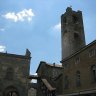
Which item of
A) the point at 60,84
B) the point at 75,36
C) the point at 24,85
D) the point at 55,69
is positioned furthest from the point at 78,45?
the point at 24,85

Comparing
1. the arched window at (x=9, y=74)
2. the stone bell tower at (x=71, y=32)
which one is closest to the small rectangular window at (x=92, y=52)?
the arched window at (x=9, y=74)

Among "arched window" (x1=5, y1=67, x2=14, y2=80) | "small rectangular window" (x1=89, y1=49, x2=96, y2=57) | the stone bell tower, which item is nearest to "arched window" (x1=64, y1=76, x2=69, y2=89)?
"small rectangular window" (x1=89, y1=49, x2=96, y2=57)

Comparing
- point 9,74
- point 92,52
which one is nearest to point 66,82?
point 92,52

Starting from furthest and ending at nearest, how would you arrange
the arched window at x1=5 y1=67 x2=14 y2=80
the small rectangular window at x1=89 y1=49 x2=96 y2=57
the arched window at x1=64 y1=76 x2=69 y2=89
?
the arched window at x1=5 y1=67 x2=14 y2=80 → the arched window at x1=64 y1=76 x2=69 y2=89 → the small rectangular window at x1=89 y1=49 x2=96 y2=57

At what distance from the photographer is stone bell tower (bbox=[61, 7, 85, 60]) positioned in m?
41.0

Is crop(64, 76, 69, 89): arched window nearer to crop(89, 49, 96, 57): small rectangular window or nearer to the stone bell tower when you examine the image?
crop(89, 49, 96, 57): small rectangular window

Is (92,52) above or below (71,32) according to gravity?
below

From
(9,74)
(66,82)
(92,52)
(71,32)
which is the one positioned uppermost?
(71,32)

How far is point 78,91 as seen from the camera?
69.4 ft

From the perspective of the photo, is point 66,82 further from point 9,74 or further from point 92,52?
point 9,74

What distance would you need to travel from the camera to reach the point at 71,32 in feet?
139

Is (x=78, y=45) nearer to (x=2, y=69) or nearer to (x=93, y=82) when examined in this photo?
(x=2, y=69)

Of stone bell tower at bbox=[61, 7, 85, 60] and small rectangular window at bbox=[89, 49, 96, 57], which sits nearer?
small rectangular window at bbox=[89, 49, 96, 57]

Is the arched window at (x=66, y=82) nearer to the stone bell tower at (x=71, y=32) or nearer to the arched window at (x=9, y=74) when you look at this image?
the arched window at (x=9, y=74)
